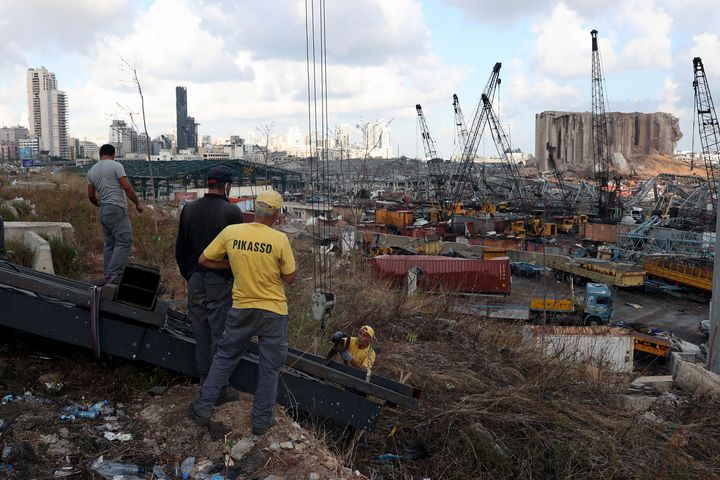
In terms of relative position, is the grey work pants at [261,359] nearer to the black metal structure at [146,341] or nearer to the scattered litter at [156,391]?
the black metal structure at [146,341]

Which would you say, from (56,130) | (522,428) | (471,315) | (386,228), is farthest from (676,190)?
(56,130)

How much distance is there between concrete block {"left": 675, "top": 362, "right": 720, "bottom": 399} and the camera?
5.76 meters

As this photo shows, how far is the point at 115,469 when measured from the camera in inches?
120

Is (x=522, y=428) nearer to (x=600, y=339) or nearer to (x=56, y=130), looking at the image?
(x=600, y=339)

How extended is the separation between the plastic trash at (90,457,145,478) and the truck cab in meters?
15.2

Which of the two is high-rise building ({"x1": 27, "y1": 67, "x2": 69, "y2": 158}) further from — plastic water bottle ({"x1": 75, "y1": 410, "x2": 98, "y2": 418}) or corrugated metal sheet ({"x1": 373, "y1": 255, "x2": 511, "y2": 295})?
plastic water bottle ({"x1": 75, "y1": 410, "x2": 98, "y2": 418})

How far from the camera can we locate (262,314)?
332cm

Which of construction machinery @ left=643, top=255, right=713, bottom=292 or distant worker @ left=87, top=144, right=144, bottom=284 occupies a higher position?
distant worker @ left=87, top=144, right=144, bottom=284

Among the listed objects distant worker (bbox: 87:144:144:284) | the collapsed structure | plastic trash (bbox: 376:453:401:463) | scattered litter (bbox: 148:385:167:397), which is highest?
the collapsed structure

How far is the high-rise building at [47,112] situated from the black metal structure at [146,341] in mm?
87645

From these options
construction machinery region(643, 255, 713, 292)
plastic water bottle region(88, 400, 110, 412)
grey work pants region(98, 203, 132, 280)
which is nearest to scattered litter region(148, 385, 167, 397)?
plastic water bottle region(88, 400, 110, 412)

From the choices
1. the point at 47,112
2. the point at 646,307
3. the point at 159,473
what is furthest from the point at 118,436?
the point at 47,112

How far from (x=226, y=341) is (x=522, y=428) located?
2090 millimetres

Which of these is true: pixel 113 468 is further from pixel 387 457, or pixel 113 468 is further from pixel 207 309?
pixel 387 457
